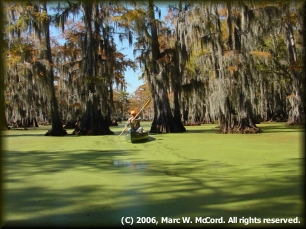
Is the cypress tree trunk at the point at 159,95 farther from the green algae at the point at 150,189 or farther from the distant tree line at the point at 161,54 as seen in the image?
the green algae at the point at 150,189

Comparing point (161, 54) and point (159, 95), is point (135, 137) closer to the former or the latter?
point (159, 95)

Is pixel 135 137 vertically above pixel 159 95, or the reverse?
pixel 159 95

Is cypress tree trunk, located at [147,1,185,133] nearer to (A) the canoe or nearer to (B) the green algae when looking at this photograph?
(A) the canoe

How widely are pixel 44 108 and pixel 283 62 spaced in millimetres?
17603

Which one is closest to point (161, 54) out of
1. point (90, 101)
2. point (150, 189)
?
point (90, 101)

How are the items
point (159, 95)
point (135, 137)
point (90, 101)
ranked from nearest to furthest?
point (135, 137) < point (90, 101) < point (159, 95)

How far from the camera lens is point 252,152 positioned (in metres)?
7.62

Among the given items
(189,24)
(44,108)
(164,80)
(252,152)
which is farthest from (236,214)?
(44,108)

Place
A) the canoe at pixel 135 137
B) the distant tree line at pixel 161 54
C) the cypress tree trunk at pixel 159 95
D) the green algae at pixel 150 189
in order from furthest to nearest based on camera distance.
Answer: the cypress tree trunk at pixel 159 95
the distant tree line at pixel 161 54
the canoe at pixel 135 137
the green algae at pixel 150 189

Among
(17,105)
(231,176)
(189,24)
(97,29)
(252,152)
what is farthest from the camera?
(17,105)

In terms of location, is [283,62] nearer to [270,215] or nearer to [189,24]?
[189,24]

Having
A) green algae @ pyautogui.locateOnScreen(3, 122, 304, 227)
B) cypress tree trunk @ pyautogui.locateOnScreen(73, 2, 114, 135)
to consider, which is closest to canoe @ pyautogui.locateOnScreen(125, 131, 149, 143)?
green algae @ pyautogui.locateOnScreen(3, 122, 304, 227)

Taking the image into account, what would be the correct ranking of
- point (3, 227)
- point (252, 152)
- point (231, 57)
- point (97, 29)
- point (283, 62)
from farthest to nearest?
1. point (283, 62)
2. point (97, 29)
3. point (231, 57)
4. point (252, 152)
5. point (3, 227)

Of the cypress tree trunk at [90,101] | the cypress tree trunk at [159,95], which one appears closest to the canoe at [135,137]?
the cypress tree trunk at [90,101]
